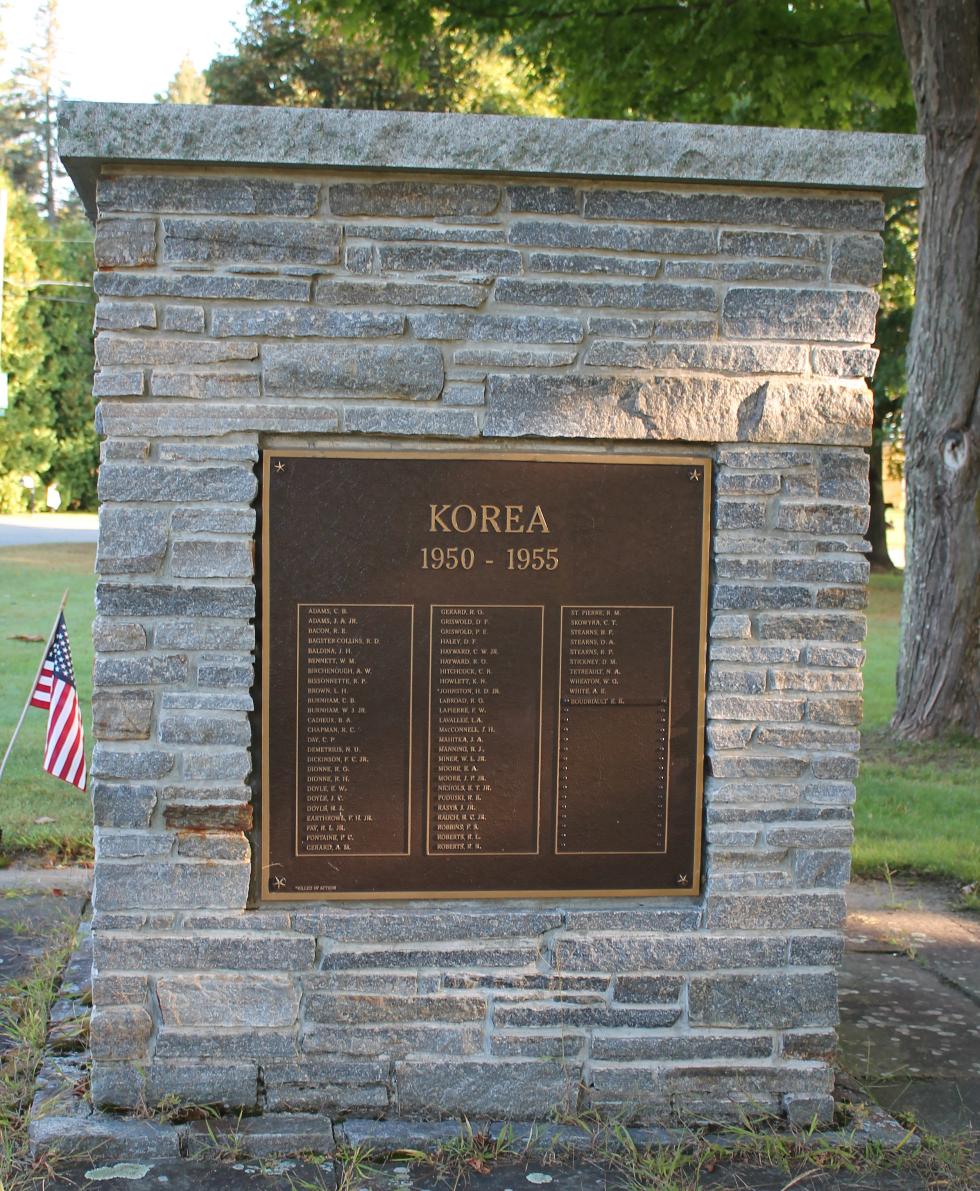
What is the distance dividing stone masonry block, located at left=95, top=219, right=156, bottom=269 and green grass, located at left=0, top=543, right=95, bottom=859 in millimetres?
3685

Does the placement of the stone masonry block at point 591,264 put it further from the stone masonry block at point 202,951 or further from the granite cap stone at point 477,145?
the stone masonry block at point 202,951

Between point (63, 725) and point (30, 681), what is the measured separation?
17.5 ft

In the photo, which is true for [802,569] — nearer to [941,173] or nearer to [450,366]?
[450,366]

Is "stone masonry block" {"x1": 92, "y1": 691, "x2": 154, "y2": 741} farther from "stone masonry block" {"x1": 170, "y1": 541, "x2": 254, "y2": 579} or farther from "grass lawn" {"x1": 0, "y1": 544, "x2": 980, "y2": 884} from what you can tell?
"grass lawn" {"x1": 0, "y1": 544, "x2": 980, "y2": 884}

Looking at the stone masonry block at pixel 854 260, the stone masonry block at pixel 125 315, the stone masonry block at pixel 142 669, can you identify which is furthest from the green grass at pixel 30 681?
the stone masonry block at pixel 854 260

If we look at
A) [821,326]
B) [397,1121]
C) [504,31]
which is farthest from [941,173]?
[397,1121]

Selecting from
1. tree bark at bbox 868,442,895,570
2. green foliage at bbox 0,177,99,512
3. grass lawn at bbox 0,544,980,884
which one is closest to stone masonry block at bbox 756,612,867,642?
grass lawn at bbox 0,544,980,884

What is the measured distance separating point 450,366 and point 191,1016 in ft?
6.70

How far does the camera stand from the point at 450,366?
3.62m

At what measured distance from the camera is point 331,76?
72.3ft

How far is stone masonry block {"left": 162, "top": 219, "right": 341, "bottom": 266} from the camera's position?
3506 millimetres

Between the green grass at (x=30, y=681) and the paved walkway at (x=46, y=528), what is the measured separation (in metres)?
1.29

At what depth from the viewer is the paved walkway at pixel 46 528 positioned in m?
22.7

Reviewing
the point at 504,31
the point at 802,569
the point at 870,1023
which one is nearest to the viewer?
the point at 802,569
